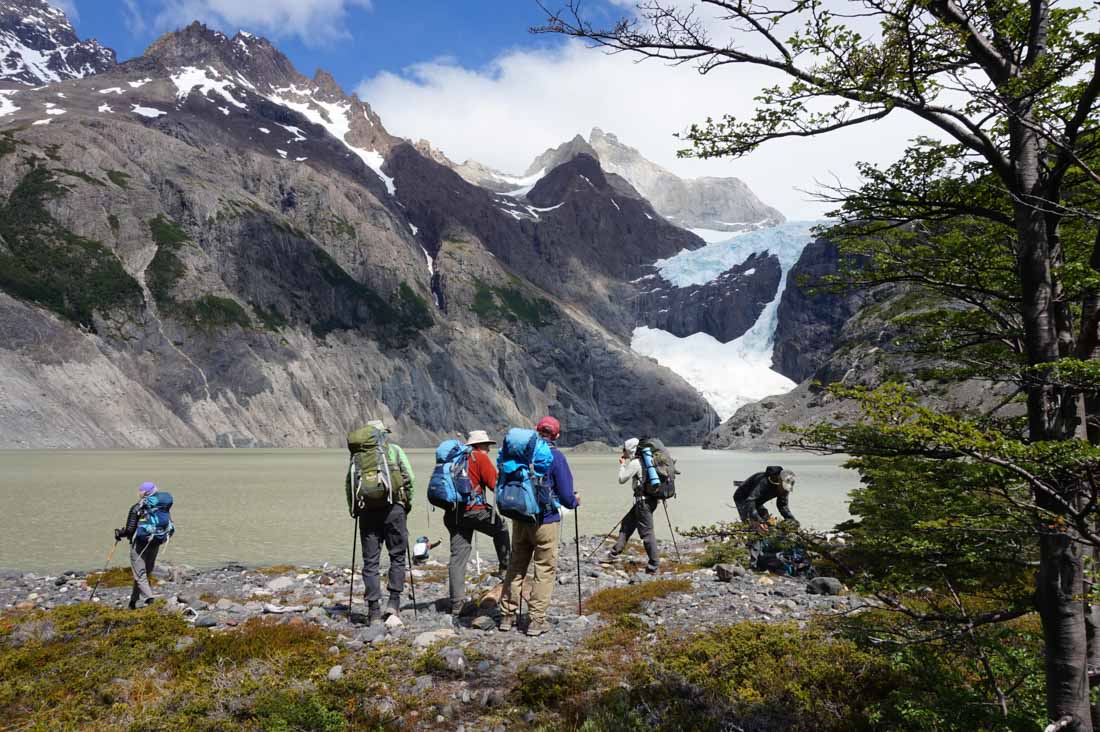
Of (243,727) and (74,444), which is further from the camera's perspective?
(74,444)

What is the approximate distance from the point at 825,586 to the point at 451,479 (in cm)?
734

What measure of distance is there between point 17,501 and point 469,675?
3710 cm

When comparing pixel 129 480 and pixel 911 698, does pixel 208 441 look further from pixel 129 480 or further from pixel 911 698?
pixel 911 698

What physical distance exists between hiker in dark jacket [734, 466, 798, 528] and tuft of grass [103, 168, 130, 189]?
180 metres

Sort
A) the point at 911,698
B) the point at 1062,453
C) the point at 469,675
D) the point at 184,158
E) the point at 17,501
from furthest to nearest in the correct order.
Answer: the point at 184,158 < the point at 17,501 < the point at 469,675 < the point at 911,698 < the point at 1062,453

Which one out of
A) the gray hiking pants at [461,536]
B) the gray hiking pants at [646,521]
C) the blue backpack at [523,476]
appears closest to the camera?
the blue backpack at [523,476]

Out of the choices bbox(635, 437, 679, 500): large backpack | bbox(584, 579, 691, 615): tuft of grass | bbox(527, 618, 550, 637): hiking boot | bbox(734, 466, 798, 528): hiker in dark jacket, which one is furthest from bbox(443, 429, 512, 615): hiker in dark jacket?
bbox(734, 466, 798, 528): hiker in dark jacket

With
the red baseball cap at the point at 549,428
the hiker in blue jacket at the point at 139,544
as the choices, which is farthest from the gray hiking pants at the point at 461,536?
the hiker in blue jacket at the point at 139,544

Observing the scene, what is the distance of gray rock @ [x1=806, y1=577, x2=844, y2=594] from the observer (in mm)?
12227

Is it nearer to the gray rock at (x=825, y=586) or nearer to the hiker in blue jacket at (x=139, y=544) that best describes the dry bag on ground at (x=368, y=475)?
the hiker in blue jacket at (x=139, y=544)

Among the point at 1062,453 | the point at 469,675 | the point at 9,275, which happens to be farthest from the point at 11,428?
the point at 1062,453

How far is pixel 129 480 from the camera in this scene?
47719 millimetres

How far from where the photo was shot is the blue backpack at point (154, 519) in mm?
12164

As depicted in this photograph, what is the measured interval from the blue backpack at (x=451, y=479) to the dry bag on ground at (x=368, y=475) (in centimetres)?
74
